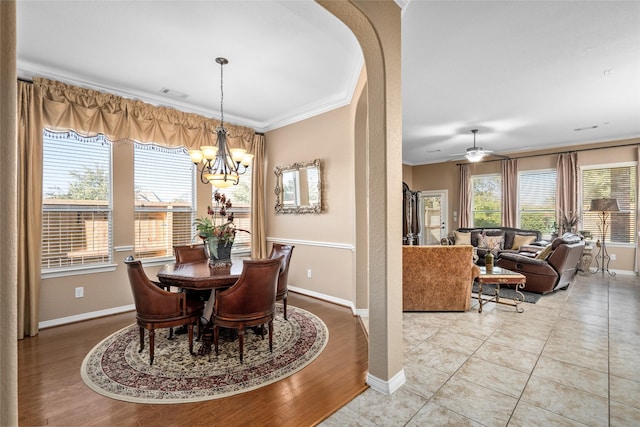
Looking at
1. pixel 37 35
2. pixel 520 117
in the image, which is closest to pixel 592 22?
pixel 520 117

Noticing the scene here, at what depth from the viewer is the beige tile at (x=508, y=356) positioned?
2564 millimetres

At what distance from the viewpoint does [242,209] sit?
5219 mm

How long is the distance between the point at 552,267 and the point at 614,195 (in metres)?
3.02

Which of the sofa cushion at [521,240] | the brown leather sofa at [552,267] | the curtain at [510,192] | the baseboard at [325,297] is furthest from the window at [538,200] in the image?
the baseboard at [325,297]

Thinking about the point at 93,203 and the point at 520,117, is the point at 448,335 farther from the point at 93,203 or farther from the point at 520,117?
the point at 93,203

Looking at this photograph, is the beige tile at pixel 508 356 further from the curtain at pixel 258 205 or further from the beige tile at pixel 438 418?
the curtain at pixel 258 205

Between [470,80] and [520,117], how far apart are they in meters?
1.95

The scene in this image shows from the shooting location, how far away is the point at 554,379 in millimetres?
2348

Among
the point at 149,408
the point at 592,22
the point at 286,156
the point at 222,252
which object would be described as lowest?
the point at 149,408

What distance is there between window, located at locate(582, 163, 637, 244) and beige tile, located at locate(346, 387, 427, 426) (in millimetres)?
6611

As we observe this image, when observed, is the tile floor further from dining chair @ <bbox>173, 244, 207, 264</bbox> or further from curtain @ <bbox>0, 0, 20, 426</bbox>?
dining chair @ <bbox>173, 244, 207, 264</bbox>

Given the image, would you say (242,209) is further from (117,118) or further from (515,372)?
(515,372)

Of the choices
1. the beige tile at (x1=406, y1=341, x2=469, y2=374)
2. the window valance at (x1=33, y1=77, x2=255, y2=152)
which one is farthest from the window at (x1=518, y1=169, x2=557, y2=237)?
the window valance at (x1=33, y1=77, x2=255, y2=152)

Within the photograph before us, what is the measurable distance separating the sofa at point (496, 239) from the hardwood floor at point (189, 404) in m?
4.91
